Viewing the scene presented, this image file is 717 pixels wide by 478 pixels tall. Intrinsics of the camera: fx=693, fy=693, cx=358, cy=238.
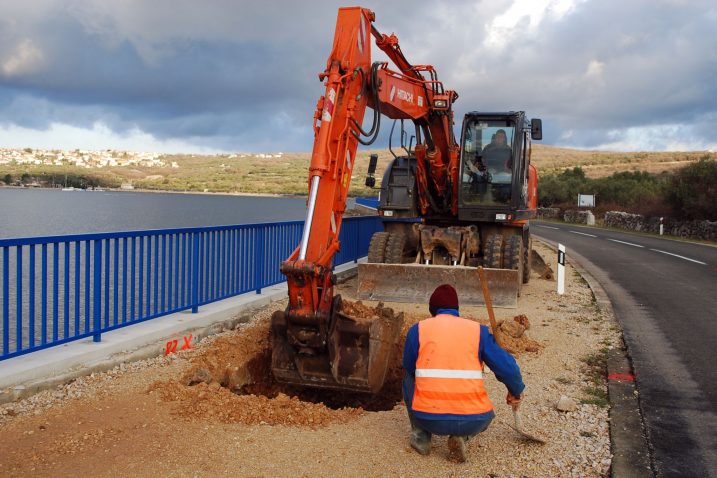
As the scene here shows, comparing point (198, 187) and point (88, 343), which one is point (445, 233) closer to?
point (88, 343)

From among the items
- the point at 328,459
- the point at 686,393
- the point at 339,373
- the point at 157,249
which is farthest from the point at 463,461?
the point at 157,249

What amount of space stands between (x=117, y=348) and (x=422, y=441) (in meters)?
3.56

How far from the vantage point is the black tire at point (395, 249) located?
12.7 metres

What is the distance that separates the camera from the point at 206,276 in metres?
9.09

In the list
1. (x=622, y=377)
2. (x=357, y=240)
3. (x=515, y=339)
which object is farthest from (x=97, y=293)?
(x=357, y=240)

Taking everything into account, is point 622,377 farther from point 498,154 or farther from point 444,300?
point 498,154

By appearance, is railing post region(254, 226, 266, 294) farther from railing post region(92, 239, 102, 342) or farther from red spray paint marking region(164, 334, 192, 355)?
railing post region(92, 239, 102, 342)

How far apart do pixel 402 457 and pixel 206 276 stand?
481 cm

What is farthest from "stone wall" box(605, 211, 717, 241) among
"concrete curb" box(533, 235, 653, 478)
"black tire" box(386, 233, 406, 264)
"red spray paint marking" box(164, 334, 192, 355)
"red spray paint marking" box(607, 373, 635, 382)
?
"red spray paint marking" box(164, 334, 192, 355)

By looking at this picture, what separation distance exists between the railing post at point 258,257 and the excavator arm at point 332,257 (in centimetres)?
330

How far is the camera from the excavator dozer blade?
11.3 metres

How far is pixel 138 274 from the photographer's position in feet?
28.2

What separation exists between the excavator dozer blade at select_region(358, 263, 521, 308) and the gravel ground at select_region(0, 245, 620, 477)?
4035 millimetres

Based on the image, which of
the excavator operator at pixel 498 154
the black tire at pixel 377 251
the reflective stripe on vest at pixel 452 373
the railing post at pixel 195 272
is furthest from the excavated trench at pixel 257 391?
the excavator operator at pixel 498 154
